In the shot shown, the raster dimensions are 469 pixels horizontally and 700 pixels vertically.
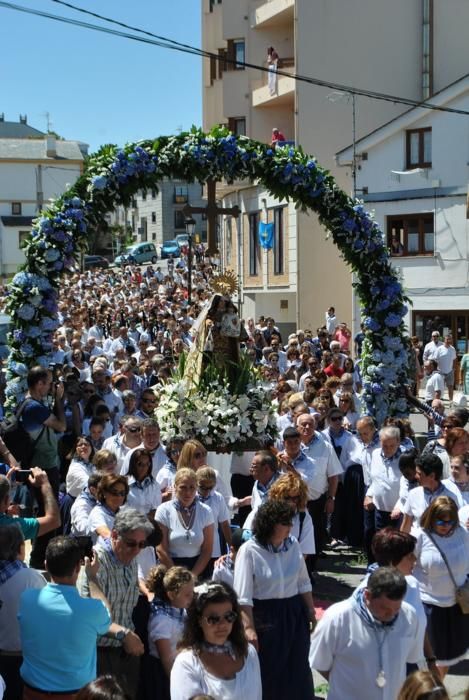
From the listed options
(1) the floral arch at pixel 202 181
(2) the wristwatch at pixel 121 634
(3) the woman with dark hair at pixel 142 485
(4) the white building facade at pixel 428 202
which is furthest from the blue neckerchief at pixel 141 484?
(4) the white building facade at pixel 428 202

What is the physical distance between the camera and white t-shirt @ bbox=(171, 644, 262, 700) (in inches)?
182

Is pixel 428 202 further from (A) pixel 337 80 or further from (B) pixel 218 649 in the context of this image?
(B) pixel 218 649

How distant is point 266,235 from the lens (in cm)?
3416

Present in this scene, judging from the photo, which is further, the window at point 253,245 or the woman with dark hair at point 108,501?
the window at point 253,245

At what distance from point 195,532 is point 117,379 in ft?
21.1

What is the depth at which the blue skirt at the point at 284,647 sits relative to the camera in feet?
19.6

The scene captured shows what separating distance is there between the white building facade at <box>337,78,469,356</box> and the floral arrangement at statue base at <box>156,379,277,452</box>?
17034 mm

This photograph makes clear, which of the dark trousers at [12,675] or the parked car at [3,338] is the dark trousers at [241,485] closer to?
the dark trousers at [12,675]

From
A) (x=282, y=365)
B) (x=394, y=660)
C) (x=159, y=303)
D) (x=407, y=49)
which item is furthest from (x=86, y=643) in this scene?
(x=407, y=49)

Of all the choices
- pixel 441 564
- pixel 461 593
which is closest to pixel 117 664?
pixel 441 564

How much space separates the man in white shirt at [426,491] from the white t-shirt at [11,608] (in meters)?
3.27

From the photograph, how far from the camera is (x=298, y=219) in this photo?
3209 centimetres

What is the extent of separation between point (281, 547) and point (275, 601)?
0.33 metres

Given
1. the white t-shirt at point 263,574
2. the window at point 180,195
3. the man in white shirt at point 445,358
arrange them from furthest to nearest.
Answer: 1. the window at point 180,195
2. the man in white shirt at point 445,358
3. the white t-shirt at point 263,574
